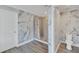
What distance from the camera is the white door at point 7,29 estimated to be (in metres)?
3.12

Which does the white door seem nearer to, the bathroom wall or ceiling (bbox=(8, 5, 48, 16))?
the bathroom wall

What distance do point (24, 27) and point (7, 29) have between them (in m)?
1.22

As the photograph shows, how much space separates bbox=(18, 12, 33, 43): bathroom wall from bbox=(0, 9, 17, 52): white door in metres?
0.36

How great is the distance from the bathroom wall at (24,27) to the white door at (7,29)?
0.36m

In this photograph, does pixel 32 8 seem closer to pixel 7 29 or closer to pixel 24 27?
pixel 7 29

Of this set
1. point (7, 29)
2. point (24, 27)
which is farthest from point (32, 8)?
point (24, 27)

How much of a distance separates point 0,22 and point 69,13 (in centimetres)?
330

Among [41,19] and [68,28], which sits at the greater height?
[41,19]

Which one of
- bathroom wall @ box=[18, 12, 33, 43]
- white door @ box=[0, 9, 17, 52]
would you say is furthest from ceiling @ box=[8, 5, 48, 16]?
bathroom wall @ box=[18, 12, 33, 43]

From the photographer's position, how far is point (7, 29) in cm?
336

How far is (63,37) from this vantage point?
4.84 metres

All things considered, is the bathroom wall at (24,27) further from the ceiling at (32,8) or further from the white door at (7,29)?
the ceiling at (32,8)

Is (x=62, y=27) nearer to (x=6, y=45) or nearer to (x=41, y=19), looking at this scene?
(x=41, y=19)
